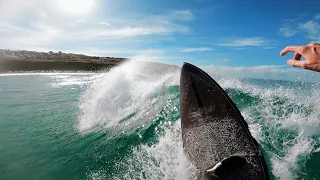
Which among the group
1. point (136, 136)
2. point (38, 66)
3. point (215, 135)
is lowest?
point (136, 136)

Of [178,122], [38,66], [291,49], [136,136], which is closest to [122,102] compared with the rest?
[136,136]

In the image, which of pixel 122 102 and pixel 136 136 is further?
pixel 122 102

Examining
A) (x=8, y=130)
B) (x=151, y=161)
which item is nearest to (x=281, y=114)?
(x=151, y=161)

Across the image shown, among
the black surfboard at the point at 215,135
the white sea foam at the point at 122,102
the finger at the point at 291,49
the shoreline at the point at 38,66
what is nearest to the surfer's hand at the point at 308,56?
the finger at the point at 291,49

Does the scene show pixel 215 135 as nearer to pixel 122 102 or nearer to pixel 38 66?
pixel 122 102

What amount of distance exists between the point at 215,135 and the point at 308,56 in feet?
13.7

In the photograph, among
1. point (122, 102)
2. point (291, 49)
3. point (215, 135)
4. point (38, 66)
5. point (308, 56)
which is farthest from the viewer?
point (38, 66)

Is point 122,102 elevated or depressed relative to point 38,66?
depressed

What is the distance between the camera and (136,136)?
910 centimetres

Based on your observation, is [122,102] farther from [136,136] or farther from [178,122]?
[178,122]

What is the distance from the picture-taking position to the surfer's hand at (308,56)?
1.89m

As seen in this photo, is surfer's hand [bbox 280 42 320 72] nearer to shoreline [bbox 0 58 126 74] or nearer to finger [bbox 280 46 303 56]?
finger [bbox 280 46 303 56]

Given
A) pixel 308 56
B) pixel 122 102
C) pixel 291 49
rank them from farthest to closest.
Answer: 1. pixel 122 102
2. pixel 291 49
3. pixel 308 56

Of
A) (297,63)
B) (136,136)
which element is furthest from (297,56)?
(136,136)
